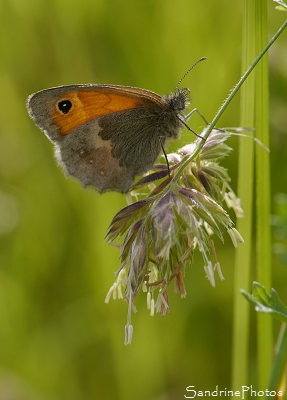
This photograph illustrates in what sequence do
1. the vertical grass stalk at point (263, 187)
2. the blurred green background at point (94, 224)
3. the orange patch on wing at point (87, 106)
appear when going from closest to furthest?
the vertical grass stalk at point (263, 187) → the orange patch on wing at point (87, 106) → the blurred green background at point (94, 224)

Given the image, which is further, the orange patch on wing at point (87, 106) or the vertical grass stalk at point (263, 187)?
the orange patch on wing at point (87, 106)

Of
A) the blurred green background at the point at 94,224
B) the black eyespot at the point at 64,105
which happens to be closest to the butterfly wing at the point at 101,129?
the black eyespot at the point at 64,105

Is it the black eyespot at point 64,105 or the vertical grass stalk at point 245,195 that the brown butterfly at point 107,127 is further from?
the vertical grass stalk at point 245,195

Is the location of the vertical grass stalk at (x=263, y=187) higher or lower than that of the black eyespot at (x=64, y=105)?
lower

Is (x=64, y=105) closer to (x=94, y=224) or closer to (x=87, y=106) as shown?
(x=87, y=106)

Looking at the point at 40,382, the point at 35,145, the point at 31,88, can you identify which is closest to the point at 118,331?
the point at 40,382

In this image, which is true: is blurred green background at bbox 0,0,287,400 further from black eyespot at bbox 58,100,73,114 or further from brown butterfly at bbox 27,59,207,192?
black eyespot at bbox 58,100,73,114

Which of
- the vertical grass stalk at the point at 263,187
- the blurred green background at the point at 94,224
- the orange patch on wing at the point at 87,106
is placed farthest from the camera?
the blurred green background at the point at 94,224
